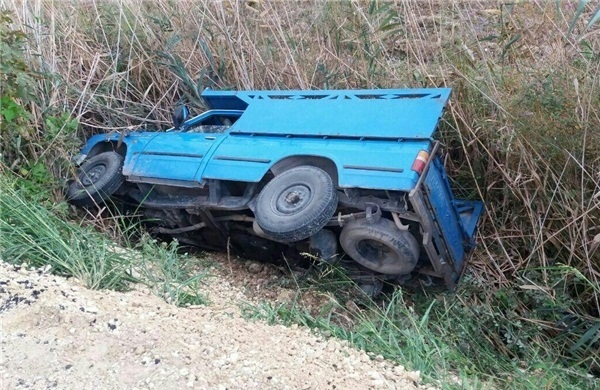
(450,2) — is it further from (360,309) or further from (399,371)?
(399,371)

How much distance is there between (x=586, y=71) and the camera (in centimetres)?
402

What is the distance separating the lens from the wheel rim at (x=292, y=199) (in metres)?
3.70

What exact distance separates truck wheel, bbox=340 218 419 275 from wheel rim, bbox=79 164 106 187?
1981 millimetres

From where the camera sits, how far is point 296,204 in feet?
12.2

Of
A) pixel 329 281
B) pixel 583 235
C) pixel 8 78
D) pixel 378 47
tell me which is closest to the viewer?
pixel 583 235

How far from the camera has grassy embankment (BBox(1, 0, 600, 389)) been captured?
3.65 metres

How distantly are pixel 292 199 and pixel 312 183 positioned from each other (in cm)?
15

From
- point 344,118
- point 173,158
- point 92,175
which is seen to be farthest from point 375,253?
point 92,175

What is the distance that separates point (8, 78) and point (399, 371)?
3.42 metres

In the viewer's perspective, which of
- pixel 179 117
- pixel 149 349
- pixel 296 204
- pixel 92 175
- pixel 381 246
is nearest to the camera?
pixel 149 349

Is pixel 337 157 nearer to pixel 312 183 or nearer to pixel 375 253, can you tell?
pixel 312 183

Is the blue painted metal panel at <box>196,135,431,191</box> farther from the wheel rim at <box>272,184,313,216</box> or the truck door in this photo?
the wheel rim at <box>272,184,313,216</box>

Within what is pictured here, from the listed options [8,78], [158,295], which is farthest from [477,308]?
[8,78]

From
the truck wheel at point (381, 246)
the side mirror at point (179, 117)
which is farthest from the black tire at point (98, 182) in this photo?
the truck wheel at point (381, 246)
